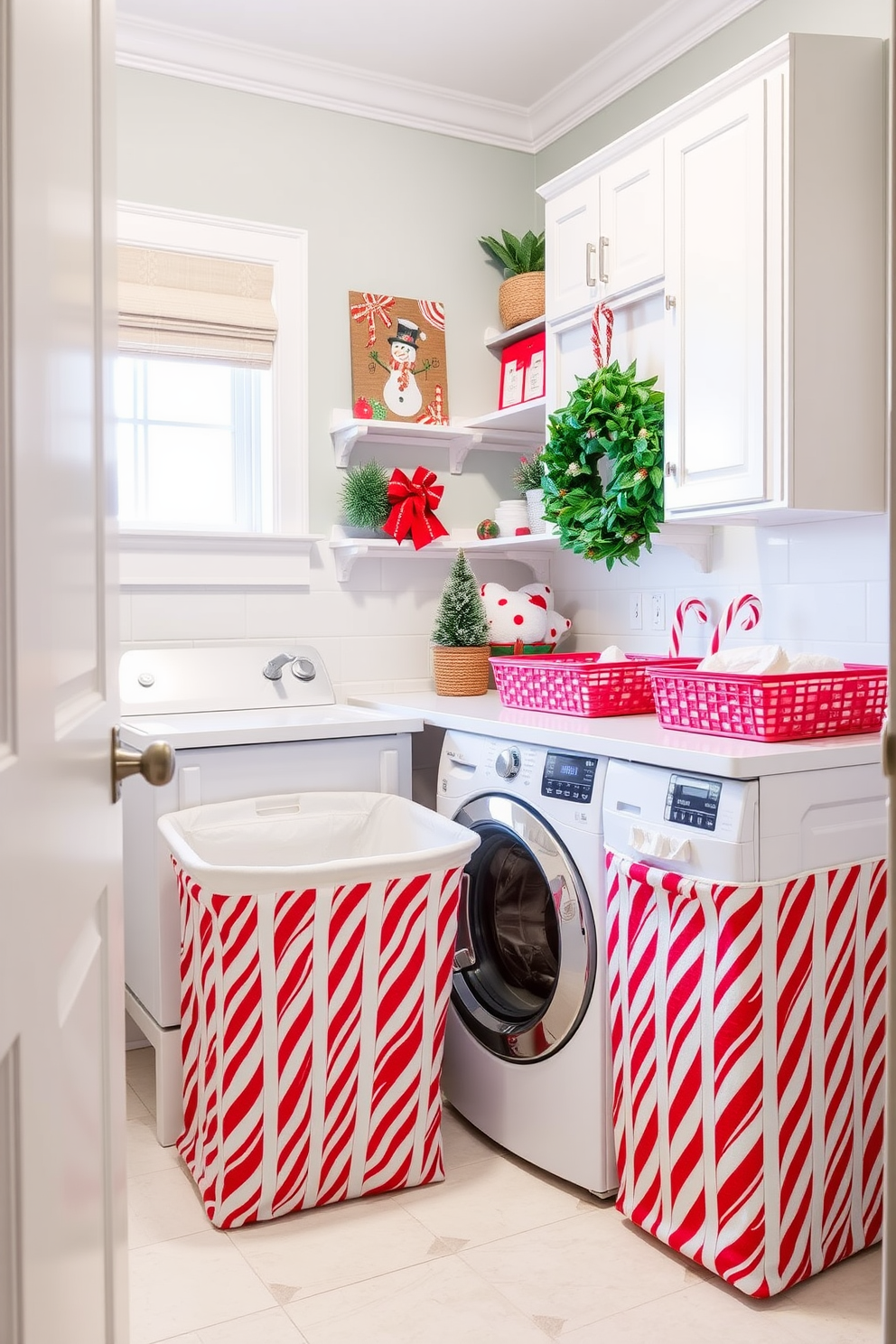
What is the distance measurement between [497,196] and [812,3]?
121cm

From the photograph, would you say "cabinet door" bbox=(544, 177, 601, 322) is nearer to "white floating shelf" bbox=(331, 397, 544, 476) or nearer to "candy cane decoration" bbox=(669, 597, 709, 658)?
"white floating shelf" bbox=(331, 397, 544, 476)

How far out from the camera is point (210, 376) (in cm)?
313

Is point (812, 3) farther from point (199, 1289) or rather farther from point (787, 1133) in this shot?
point (199, 1289)

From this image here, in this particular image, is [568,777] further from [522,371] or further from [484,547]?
[522,371]

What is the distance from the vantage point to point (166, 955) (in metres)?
2.36

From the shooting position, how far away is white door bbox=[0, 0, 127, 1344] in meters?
0.65

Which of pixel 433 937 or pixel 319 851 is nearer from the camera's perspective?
pixel 433 937

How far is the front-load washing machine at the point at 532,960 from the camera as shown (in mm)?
2105

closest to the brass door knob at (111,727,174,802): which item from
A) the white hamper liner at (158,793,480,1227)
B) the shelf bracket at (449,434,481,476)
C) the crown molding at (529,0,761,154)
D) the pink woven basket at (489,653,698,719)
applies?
the white hamper liner at (158,793,480,1227)

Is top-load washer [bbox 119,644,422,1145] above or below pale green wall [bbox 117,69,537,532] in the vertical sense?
below

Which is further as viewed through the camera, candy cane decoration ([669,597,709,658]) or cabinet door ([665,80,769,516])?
candy cane decoration ([669,597,709,658])

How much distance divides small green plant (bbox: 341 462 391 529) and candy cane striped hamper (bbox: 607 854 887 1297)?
1484 mm

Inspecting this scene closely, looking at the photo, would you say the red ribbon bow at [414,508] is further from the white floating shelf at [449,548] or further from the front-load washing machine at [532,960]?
the front-load washing machine at [532,960]

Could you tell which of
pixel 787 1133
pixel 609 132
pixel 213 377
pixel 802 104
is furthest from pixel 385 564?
pixel 787 1133
